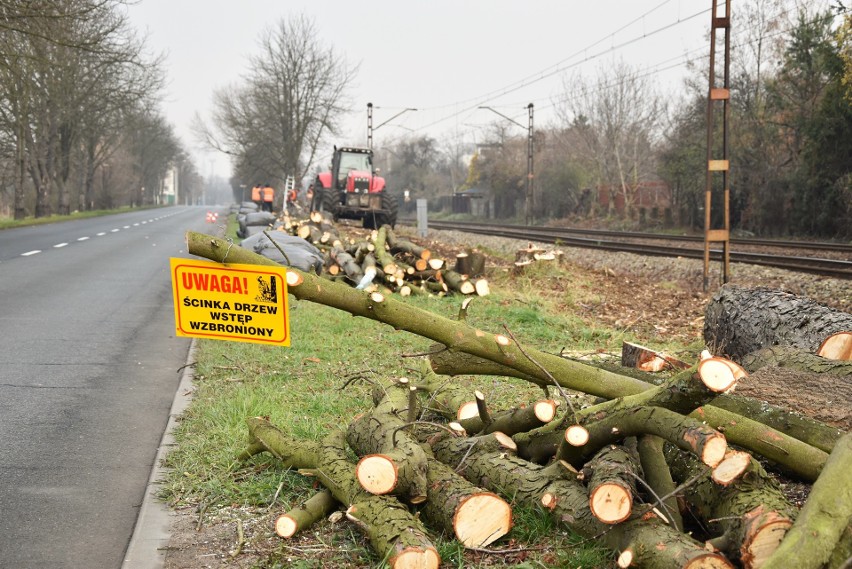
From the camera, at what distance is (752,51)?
33.1 meters

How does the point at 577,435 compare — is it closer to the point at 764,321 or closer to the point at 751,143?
the point at 764,321

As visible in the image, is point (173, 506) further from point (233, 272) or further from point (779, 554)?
point (779, 554)

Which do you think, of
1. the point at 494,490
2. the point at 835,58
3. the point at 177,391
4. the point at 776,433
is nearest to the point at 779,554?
the point at 776,433

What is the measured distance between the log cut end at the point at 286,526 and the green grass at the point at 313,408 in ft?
0.23

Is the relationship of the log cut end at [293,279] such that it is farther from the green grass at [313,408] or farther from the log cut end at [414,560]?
the log cut end at [414,560]

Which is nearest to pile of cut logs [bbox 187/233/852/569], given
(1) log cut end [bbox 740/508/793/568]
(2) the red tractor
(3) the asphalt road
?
(1) log cut end [bbox 740/508/793/568]

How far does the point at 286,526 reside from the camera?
11.4 ft

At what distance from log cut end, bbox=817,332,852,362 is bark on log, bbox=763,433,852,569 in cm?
239

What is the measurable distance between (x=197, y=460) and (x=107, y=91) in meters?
43.5

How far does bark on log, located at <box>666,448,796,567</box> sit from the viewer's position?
9.05ft

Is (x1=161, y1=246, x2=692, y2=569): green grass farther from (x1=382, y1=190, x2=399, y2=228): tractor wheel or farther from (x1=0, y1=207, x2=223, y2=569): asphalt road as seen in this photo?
(x1=382, y1=190, x2=399, y2=228): tractor wheel

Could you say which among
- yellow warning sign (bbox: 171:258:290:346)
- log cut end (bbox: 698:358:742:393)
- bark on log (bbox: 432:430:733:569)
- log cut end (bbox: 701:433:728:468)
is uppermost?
yellow warning sign (bbox: 171:258:290:346)

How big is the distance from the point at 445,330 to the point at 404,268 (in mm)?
8471

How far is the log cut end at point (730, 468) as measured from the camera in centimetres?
301
